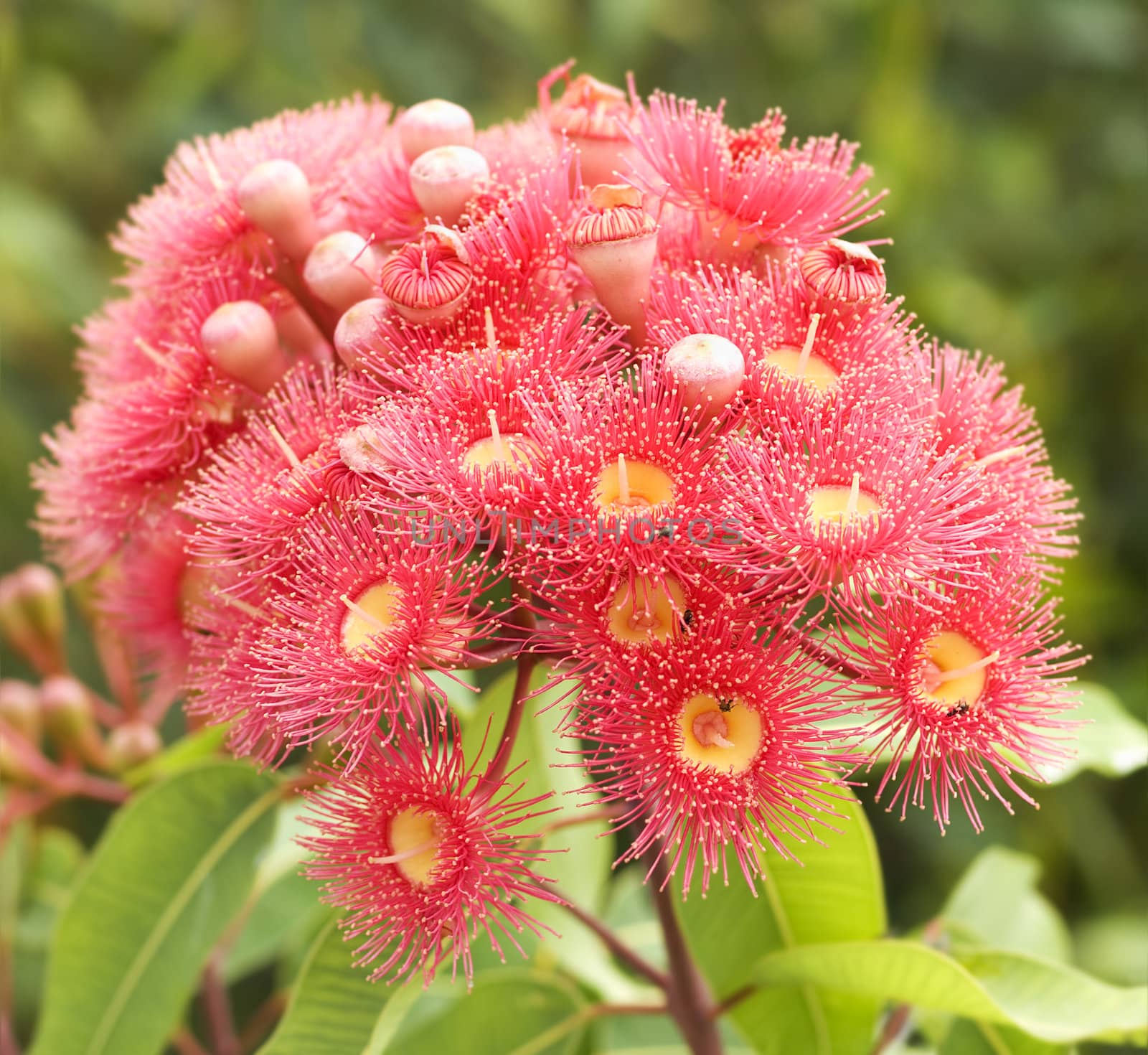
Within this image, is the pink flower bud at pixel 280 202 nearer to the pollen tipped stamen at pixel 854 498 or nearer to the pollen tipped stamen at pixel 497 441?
the pollen tipped stamen at pixel 497 441

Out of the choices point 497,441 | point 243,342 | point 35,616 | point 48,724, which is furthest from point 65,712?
point 497,441

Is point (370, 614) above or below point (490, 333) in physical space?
below

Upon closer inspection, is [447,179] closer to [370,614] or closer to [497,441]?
[497,441]

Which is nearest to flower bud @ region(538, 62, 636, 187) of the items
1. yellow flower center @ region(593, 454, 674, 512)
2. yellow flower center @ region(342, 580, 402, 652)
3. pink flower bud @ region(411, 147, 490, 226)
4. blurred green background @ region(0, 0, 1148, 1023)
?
pink flower bud @ region(411, 147, 490, 226)

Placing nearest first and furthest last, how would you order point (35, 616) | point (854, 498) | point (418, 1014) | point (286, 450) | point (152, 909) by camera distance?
point (854, 498)
point (286, 450)
point (152, 909)
point (418, 1014)
point (35, 616)

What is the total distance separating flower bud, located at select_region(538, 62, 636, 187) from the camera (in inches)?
43.9

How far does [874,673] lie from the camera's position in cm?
90

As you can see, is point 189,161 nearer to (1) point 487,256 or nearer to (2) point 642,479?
(1) point 487,256

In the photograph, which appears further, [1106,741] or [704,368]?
[1106,741]

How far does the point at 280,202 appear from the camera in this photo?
109cm

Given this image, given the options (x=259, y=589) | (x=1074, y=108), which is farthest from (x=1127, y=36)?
(x=259, y=589)

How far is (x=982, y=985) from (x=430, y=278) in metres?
0.75

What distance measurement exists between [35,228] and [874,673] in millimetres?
2163

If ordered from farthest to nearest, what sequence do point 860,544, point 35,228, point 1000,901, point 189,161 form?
point 35,228 < point 1000,901 < point 189,161 < point 860,544
